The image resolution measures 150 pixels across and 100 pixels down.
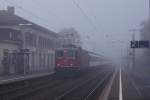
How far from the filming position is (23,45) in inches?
1957

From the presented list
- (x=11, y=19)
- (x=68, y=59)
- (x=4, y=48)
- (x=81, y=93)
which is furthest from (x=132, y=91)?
→ (x=11, y=19)

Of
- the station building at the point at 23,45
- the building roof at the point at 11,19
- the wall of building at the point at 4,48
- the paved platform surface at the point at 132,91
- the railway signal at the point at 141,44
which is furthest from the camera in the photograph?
the building roof at the point at 11,19

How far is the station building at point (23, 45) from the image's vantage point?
147 ft

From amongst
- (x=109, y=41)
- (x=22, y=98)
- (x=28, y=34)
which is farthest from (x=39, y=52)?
(x=22, y=98)

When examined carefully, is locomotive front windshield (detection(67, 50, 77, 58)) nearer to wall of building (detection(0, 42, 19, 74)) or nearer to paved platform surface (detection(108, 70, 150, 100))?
paved platform surface (detection(108, 70, 150, 100))

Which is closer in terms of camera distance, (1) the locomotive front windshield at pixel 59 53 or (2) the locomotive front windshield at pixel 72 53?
(2) the locomotive front windshield at pixel 72 53

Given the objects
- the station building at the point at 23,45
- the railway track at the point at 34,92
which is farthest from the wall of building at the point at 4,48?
the railway track at the point at 34,92

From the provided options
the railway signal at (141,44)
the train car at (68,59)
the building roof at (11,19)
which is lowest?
the train car at (68,59)

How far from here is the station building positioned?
147 feet

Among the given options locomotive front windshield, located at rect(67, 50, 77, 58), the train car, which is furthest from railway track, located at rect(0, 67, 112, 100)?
locomotive front windshield, located at rect(67, 50, 77, 58)

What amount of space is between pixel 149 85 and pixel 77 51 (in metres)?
10.9

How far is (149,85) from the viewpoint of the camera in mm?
30969

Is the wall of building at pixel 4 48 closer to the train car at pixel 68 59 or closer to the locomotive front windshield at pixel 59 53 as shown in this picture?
the locomotive front windshield at pixel 59 53

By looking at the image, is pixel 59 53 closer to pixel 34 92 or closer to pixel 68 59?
pixel 68 59
